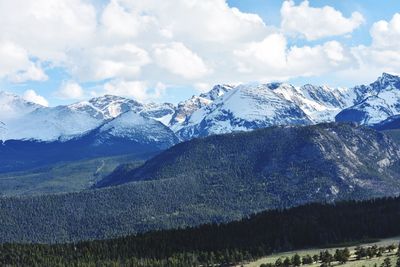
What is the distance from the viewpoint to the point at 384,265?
636ft
